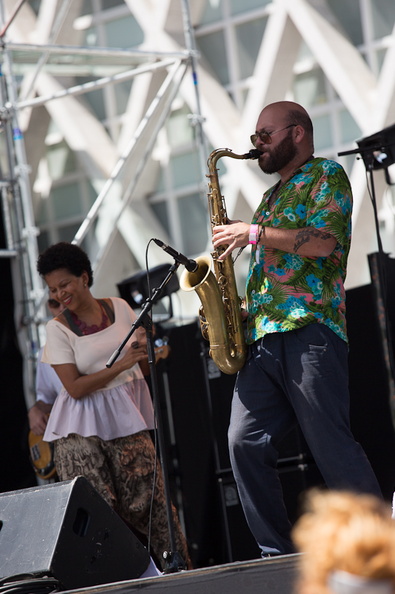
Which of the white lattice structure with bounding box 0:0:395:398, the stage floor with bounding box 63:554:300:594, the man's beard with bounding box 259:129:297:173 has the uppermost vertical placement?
the white lattice structure with bounding box 0:0:395:398

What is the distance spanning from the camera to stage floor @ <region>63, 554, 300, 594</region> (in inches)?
87.9

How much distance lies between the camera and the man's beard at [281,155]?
10.9 feet

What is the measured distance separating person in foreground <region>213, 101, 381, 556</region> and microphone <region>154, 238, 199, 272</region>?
132 mm

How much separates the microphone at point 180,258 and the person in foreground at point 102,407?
1.96 feet

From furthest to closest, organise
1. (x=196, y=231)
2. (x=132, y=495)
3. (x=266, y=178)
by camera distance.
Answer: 1. (x=196, y=231)
2. (x=266, y=178)
3. (x=132, y=495)

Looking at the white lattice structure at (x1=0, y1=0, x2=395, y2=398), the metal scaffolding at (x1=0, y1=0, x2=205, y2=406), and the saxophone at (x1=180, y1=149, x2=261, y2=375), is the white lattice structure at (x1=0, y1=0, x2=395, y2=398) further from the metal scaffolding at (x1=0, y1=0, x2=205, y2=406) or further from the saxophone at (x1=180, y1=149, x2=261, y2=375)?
the saxophone at (x1=180, y1=149, x2=261, y2=375)

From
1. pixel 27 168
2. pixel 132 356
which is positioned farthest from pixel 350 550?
pixel 27 168

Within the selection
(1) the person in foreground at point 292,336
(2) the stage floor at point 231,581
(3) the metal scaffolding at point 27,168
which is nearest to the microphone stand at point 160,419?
(1) the person in foreground at point 292,336

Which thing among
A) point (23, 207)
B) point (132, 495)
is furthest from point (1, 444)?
point (132, 495)

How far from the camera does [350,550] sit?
1174 mm

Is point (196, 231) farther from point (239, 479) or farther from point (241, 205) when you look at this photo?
point (239, 479)

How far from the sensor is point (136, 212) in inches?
336

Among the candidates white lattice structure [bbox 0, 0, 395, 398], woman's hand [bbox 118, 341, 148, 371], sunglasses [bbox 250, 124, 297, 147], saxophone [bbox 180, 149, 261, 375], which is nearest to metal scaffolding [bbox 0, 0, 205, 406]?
white lattice structure [bbox 0, 0, 395, 398]

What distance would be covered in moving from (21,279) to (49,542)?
361cm
